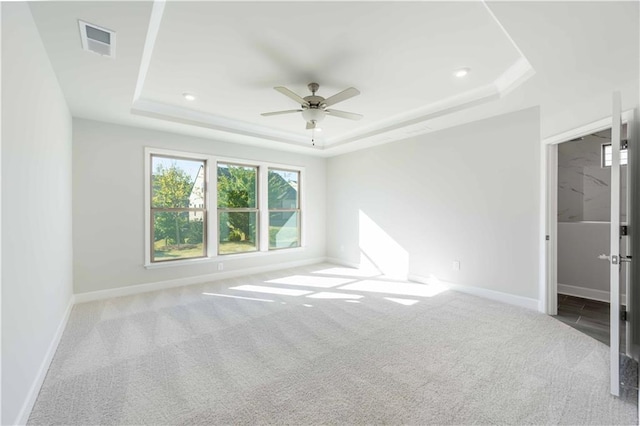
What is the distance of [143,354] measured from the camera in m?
2.51

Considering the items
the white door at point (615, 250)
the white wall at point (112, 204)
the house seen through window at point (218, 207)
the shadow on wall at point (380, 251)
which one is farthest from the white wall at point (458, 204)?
the white wall at point (112, 204)

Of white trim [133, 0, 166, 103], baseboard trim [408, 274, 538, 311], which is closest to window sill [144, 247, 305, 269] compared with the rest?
white trim [133, 0, 166, 103]

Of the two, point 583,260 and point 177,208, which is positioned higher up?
point 177,208

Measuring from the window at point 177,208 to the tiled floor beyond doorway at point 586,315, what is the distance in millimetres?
5343

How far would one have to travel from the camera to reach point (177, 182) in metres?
4.82

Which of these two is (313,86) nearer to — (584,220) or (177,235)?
(177,235)

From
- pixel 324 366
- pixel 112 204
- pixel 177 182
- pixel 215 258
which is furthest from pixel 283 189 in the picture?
pixel 324 366

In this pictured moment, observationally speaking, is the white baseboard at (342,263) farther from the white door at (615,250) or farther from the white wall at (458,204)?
the white door at (615,250)

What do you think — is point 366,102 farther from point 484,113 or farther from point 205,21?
point 205,21

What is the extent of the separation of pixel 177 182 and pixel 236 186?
106 centimetres

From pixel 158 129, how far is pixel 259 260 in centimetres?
294

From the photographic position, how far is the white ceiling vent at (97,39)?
6.65 ft

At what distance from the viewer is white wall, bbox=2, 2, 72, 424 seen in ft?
5.15

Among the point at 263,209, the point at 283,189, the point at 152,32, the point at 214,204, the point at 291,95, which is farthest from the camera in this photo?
the point at 283,189
